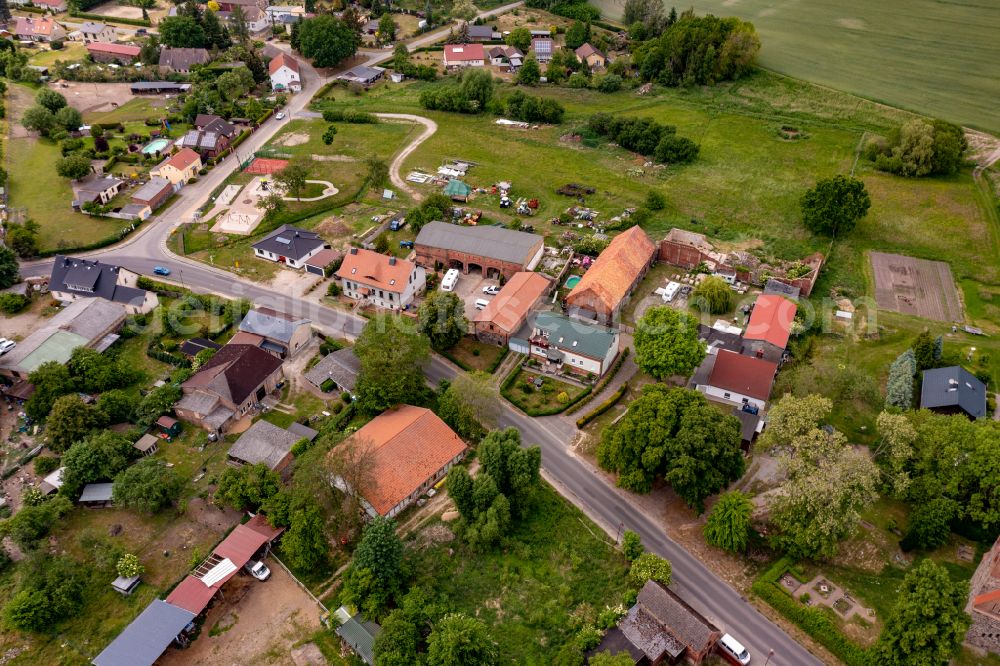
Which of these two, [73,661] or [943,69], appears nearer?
[73,661]

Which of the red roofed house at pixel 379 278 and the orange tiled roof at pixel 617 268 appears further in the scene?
the red roofed house at pixel 379 278

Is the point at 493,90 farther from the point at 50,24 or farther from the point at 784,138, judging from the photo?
the point at 50,24

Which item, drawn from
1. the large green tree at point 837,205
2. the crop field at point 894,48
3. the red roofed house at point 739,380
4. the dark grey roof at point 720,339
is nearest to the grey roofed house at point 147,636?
the red roofed house at point 739,380

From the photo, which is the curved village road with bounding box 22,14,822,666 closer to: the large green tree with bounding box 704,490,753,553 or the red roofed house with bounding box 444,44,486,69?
the large green tree with bounding box 704,490,753,553

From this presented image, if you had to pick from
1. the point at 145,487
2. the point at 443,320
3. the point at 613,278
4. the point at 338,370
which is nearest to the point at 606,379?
the point at 613,278

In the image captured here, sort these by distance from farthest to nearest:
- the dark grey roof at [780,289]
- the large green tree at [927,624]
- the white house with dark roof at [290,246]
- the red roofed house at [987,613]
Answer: the white house with dark roof at [290,246]
the dark grey roof at [780,289]
the red roofed house at [987,613]
the large green tree at [927,624]

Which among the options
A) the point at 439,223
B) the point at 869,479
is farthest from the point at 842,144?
the point at 869,479

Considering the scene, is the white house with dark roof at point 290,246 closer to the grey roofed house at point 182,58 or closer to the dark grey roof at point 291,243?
the dark grey roof at point 291,243
